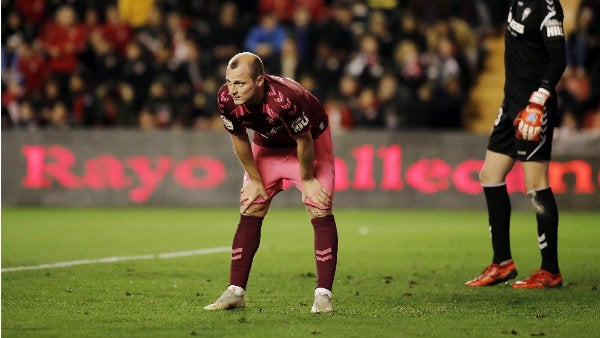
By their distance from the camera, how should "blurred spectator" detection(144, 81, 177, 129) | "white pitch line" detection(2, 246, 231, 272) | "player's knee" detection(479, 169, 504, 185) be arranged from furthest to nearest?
"blurred spectator" detection(144, 81, 177, 129) → "white pitch line" detection(2, 246, 231, 272) → "player's knee" detection(479, 169, 504, 185)

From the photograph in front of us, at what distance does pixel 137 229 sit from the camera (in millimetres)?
13422

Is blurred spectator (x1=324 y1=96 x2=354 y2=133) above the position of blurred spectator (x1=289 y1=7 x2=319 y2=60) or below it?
below

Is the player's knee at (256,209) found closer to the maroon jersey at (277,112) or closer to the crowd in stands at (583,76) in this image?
the maroon jersey at (277,112)

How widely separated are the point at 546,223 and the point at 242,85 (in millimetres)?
2961

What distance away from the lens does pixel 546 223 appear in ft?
27.5

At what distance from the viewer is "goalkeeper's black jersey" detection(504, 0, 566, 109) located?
8.05 meters

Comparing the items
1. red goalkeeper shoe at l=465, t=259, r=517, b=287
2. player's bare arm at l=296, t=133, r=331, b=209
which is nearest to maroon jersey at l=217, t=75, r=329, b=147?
player's bare arm at l=296, t=133, r=331, b=209

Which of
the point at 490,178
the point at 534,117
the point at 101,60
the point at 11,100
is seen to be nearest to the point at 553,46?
the point at 534,117

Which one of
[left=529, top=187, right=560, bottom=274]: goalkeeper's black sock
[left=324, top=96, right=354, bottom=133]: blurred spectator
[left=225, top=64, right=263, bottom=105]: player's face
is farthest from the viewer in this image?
[left=324, top=96, right=354, bottom=133]: blurred spectator

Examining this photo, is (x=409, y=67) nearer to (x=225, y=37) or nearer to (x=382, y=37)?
(x=382, y=37)

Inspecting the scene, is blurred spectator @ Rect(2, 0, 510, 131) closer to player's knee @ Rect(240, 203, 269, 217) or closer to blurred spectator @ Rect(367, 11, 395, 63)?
blurred spectator @ Rect(367, 11, 395, 63)

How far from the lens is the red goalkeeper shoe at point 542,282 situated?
8.17m

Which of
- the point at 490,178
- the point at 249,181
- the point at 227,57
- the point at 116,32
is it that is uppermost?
the point at 116,32

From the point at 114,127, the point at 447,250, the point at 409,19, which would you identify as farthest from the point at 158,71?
the point at 447,250
